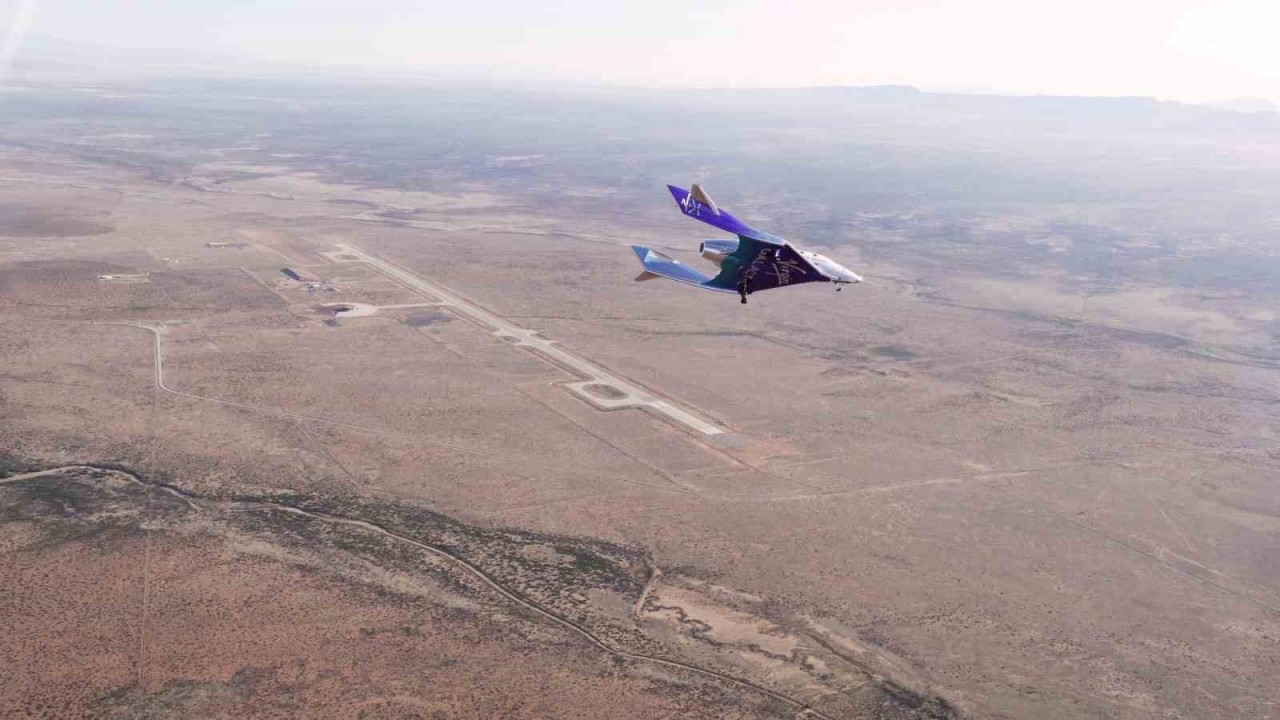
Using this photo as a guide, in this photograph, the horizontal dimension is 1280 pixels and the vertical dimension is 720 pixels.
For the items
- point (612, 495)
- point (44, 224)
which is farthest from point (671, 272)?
point (44, 224)

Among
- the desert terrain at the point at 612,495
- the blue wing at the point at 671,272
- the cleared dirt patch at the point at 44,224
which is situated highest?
the blue wing at the point at 671,272

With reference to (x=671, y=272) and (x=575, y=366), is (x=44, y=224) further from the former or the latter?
(x=671, y=272)

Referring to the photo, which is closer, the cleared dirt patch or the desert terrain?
the desert terrain

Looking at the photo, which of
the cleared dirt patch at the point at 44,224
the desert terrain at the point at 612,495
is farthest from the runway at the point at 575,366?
the cleared dirt patch at the point at 44,224

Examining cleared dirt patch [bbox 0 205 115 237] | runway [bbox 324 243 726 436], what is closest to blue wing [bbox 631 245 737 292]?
runway [bbox 324 243 726 436]

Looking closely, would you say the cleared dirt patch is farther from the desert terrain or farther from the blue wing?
the blue wing

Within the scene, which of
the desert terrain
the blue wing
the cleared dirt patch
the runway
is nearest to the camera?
the desert terrain

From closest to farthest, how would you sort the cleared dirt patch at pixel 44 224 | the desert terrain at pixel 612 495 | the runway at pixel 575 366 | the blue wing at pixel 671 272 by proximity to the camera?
the desert terrain at pixel 612 495, the blue wing at pixel 671 272, the runway at pixel 575 366, the cleared dirt patch at pixel 44 224

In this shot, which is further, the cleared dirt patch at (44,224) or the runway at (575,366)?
the cleared dirt patch at (44,224)

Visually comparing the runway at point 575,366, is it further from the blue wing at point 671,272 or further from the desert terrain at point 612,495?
the blue wing at point 671,272
